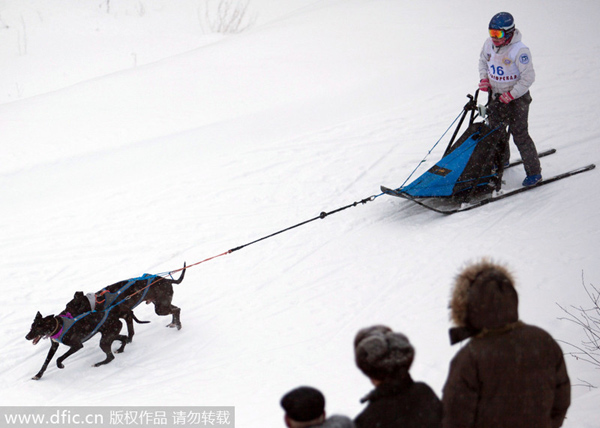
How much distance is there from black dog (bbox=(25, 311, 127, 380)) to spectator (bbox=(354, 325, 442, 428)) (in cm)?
308

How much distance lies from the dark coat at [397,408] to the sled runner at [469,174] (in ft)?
12.2

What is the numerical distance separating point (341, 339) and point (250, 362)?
0.71m

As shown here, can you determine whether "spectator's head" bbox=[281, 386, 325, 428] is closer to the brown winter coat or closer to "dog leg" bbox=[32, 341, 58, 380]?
the brown winter coat

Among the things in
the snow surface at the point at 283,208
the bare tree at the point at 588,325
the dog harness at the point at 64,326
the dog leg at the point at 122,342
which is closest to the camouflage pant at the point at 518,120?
the snow surface at the point at 283,208

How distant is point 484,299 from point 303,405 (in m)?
0.70

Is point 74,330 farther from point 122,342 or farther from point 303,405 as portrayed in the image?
point 303,405

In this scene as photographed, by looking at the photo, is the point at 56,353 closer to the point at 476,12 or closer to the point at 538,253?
the point at 538,253

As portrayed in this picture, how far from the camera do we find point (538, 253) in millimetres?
4945

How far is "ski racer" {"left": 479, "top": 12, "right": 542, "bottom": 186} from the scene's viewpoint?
5.33 metres

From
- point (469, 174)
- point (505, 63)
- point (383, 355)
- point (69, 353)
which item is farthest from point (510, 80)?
point (69, 353)

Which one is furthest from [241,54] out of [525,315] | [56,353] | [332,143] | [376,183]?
[525,315]

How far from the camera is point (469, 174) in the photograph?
5.77m

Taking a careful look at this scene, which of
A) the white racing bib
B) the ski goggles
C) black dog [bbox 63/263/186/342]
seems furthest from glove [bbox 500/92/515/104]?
black dog [bbox 63/263/186/342]

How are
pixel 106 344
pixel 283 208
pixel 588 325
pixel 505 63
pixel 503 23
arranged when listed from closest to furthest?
pixel 588 325
pixel 106 344
pixel 503 23
pixel 505 63
pixel 283 208
